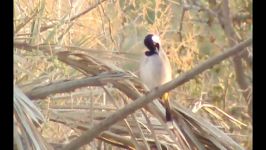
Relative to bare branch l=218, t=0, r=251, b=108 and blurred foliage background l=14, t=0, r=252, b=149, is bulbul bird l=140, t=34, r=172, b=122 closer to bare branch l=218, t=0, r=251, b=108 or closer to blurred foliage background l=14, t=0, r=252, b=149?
blurred foliage background l=14, t=0, r=252, b=149

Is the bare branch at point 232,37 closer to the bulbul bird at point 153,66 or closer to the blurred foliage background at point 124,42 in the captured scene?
the blurred foliage background at point 124,42

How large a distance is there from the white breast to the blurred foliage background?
47 millimetres

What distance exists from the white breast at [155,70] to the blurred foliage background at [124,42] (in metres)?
0.05

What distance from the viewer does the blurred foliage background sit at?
7.99 feet

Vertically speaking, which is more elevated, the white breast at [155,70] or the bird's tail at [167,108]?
the white breast at [155,70]

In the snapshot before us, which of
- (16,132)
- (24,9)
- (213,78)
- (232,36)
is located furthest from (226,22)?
(16,132)

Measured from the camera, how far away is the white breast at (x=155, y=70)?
8.52 ft

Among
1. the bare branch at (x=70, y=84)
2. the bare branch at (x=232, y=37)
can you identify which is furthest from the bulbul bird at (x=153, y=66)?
the bare branch at (x=232, y=37)

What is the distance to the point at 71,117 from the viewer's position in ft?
8.03

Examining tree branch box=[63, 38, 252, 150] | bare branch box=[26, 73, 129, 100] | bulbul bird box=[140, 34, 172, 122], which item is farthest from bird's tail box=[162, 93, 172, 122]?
tree branch box=[63, 38, 252, 150]

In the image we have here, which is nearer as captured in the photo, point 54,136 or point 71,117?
point 71,117

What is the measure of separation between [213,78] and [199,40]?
256 millimetres
